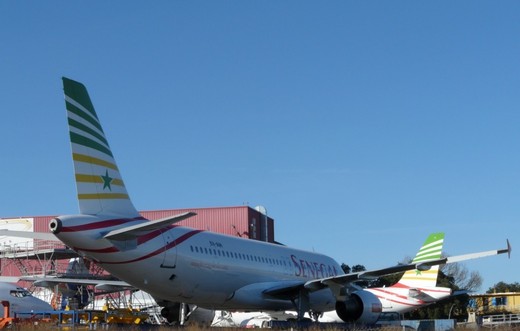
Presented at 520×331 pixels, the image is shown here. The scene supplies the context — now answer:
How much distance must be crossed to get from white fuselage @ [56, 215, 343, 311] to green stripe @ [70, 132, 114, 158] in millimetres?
2333

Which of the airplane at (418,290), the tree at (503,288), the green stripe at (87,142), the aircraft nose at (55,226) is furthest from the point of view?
the tree at (503,288)

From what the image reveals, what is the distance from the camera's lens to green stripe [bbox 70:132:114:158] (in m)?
21.8

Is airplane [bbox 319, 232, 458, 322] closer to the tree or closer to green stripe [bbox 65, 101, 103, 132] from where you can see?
green stripe [bbox 65, 101, 103, 132]

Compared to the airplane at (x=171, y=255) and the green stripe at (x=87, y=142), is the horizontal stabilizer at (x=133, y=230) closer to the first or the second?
the airplane at (x=171, y=255)

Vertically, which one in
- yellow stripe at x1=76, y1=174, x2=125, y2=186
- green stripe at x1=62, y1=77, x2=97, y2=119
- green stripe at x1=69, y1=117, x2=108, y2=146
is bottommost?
yellow stripe at x1=76, y1=174, x2=125, y2=186

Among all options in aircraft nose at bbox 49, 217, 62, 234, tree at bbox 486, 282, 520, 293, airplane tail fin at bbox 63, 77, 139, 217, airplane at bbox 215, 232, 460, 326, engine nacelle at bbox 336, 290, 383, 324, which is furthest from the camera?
tree at bbox 486, 282, 520, 293

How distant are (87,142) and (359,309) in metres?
12.6

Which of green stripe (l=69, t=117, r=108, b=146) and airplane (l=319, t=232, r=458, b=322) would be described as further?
airplane (l=319, t=232, r=458, b=322)

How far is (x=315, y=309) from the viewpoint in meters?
32.3

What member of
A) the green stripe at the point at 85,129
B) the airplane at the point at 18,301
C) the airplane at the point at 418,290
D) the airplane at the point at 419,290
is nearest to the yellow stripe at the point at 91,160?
the green stripe at the point at 85,129

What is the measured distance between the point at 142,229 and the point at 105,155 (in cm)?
312

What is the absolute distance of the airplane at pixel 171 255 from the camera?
21203 millimetres

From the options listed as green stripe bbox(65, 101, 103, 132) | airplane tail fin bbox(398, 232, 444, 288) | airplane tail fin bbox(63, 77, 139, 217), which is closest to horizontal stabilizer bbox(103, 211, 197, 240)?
airplane tail fin bbox(63, 77, 139, 217)

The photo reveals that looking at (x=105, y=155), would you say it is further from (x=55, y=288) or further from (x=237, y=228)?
(x=237, y=228)
